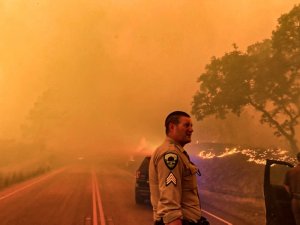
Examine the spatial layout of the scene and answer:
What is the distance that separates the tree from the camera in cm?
2672

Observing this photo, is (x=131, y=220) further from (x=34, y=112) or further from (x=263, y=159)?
(x=34, y=112)

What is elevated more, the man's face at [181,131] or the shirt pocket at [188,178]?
the man's face at [181,131]

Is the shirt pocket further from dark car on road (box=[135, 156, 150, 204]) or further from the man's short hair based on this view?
dark car on road (box=[135, 156, 150, 204])

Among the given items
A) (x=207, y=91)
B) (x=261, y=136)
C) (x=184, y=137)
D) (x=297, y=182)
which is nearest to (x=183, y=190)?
(x=184, y=137)

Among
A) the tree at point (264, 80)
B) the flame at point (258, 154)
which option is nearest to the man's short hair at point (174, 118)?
the flame at point (258, 154)

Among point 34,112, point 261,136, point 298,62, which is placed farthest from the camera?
point 34,112

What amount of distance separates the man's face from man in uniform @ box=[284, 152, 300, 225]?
2.63 meters

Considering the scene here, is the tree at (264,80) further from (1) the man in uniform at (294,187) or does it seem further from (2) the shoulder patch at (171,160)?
(2) the shoulder patch at (171,160)

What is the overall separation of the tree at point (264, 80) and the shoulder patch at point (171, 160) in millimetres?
25913

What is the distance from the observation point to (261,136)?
48.2 m

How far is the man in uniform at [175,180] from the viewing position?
2.83 m

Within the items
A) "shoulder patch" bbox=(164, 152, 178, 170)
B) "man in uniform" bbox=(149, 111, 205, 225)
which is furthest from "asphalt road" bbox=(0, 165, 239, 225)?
"shoulder patch" bbox=(164, 152, 178, 170)

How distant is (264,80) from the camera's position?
28344 mm

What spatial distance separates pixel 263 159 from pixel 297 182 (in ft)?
63.5
